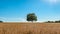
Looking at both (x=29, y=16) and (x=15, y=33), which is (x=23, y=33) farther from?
(x=29, y=16)

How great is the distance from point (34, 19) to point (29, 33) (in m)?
52.5

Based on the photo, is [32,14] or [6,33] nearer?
[6,33]

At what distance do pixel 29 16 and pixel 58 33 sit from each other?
52890mm

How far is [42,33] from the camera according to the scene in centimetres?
532

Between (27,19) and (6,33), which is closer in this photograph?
(6,33)

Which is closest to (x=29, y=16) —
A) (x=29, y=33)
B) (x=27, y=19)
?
(x=27, y=19)

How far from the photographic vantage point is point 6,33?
521 centimetres

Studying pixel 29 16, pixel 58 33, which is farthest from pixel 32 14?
pixel 58 33

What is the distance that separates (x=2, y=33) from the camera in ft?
17.1

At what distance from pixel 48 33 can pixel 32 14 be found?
178ft

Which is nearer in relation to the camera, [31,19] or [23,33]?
[23,33]

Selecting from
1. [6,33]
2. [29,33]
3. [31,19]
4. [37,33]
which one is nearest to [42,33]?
[37,33]

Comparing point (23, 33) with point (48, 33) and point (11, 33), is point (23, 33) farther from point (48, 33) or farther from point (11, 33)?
point (48, 33)

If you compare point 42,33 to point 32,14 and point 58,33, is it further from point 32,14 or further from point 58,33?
point 32,14
